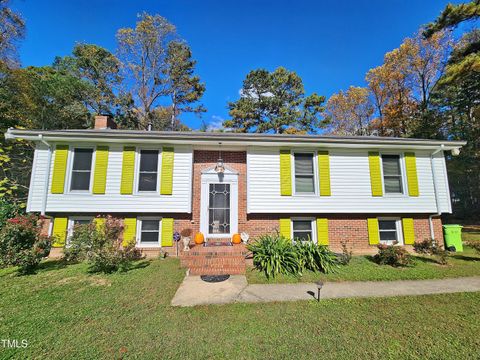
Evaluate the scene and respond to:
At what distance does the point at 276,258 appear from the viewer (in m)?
5.87

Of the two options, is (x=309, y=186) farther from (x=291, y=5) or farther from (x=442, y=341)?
(x=291, y=5)

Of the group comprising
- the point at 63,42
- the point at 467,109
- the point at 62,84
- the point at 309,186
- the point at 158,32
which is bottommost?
the point at 309,186

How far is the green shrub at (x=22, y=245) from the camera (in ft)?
18.3

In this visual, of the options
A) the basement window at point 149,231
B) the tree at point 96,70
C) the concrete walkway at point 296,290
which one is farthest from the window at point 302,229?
the tree at point 96,70

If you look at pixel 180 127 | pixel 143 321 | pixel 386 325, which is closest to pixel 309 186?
pixel 386 325

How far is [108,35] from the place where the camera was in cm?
1775

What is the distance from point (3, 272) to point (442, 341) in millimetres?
9645

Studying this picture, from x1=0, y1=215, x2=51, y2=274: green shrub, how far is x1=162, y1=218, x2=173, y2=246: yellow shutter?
3.12m

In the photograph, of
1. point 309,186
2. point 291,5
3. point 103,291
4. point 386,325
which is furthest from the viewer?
point 291,5

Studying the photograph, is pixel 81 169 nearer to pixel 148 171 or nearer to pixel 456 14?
pixel 148 171

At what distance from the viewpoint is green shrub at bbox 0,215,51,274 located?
5578 mm

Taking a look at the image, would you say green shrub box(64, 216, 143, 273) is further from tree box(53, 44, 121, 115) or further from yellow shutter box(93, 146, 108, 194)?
tree box(53, 44, 121, 115)

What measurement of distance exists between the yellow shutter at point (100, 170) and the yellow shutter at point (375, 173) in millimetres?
9623

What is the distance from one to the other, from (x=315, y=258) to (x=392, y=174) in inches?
195
